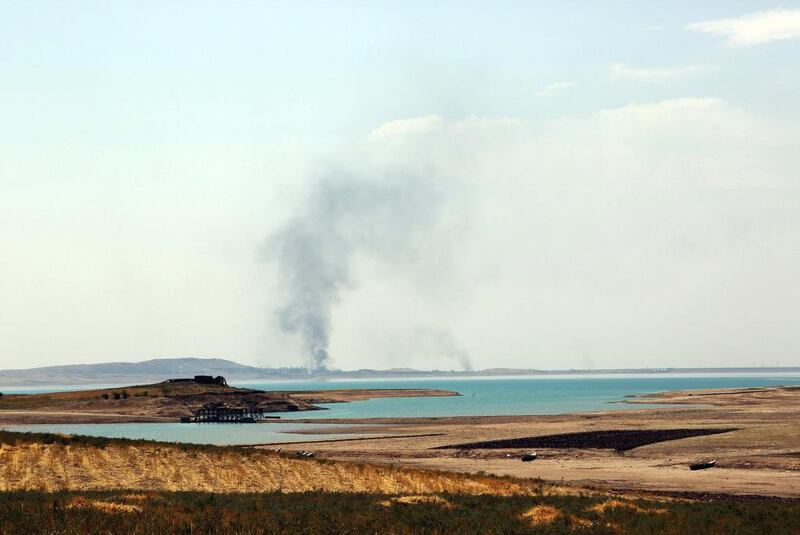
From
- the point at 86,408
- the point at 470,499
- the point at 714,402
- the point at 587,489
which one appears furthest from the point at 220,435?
the point at 714,402

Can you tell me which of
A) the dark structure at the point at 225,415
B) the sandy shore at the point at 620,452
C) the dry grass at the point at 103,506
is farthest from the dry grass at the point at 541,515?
the dark structure at the point at 225,415

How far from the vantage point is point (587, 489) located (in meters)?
47.3

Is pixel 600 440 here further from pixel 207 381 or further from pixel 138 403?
pixel 207 381

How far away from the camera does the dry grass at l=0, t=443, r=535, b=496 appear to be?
44156 millimetres

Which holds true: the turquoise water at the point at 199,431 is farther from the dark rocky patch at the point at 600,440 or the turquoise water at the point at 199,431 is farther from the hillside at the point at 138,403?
the dark rocky patch at the point at 600,440

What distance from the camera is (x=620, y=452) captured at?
232 ft

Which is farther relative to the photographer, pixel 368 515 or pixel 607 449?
pixel 607 449

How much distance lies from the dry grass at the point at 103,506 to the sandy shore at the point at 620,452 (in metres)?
28.8

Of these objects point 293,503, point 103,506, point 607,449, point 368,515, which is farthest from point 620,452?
point 103,506

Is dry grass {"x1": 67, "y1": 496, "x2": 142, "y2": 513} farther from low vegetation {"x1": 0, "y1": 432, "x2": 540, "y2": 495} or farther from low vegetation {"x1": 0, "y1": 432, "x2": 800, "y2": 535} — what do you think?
low vegetation {"x1": 0, "y1": 432, "x2": 540, "y2": 495}

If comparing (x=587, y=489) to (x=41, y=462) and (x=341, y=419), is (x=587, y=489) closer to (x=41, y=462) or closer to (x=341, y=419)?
(x=41, y=462)

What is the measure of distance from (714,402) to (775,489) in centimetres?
10760

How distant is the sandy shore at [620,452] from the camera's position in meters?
53.6

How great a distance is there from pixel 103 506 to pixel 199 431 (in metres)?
79.0
